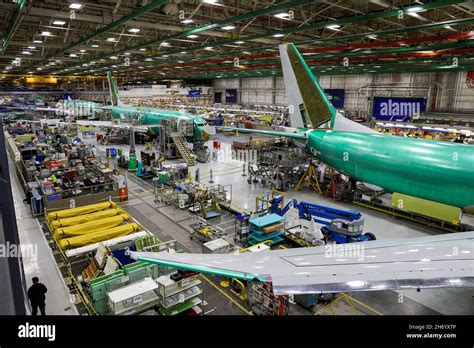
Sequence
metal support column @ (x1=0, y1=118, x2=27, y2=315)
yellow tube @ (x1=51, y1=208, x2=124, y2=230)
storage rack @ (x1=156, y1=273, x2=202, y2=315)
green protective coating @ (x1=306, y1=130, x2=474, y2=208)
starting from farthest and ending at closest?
1. yellow tube @ (x1=51, y1=208, x2=124, y2=230)
2. green protective coating @ (x1=306, y1=130, x2=474, y2=208)
3. storage rack @ (x1=156, y1=273, x2=202, y2=315)
4. metal support column @ (x1=0, y1=118, x2=27, y2=315)

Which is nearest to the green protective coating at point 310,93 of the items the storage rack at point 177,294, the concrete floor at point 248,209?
the concrete floor at point 248,209

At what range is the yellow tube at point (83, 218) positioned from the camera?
1432 centimetres

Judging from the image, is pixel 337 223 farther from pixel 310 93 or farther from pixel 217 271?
pixel 217 271

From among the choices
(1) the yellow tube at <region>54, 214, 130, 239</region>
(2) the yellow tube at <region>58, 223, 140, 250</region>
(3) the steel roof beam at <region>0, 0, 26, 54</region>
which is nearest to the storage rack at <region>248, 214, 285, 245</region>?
(2) the yellow tube at <region>58, 223, 140, 250</region>

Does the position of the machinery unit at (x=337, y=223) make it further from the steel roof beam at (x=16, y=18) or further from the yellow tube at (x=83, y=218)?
the steel roof beam at (x=16, y=18)

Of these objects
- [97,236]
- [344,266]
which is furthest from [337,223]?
[97,236]

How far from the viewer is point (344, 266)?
15.8 ft

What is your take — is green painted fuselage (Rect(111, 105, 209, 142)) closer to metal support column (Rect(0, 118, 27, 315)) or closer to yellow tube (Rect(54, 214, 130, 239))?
yellow tube (Rect(54, 214, 130, 239))

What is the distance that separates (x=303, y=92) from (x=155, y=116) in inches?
940

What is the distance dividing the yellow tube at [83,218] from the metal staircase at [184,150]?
1277 cm

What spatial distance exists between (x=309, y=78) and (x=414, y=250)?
41.0 ft

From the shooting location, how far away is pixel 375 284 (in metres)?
4.21

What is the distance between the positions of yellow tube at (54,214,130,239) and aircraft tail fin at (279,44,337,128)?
10.9m

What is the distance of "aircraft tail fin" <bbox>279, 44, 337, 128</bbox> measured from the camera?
16.7 meters
